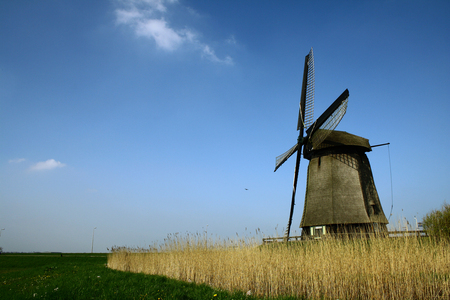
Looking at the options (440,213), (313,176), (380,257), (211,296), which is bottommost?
(211,296)

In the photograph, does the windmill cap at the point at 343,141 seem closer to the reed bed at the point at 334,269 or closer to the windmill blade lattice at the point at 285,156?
the windmill blade lattice at the point at 285,156

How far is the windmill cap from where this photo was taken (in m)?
14.3

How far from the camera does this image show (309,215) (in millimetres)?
14531

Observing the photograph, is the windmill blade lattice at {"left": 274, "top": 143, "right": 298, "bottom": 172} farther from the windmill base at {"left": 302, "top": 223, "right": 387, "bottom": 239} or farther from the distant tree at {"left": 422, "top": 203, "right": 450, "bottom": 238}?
the distant tree at {"left": 422, "top": 203, "right": 450, "bottom": 238}

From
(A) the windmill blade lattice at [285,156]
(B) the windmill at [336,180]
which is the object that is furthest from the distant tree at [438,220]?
(A) the windmill blade lattice at [285,156]

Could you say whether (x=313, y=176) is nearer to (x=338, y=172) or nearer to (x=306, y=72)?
(x=338, y=172)

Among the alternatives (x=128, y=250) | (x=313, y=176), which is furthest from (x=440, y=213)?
(x=128, y=250)

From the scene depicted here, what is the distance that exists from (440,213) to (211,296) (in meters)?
15.8

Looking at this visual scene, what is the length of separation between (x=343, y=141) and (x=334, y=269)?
924 cm

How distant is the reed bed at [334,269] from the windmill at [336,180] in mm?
5463

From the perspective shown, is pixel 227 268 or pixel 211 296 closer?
pixel 211 296

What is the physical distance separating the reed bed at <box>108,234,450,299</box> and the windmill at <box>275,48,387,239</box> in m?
5.46

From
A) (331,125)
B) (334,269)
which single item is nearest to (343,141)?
(331,125)

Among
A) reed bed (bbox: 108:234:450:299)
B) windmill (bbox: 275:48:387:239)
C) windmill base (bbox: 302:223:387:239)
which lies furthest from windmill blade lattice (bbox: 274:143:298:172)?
reed bed (bbox: 108:234:450:299)
